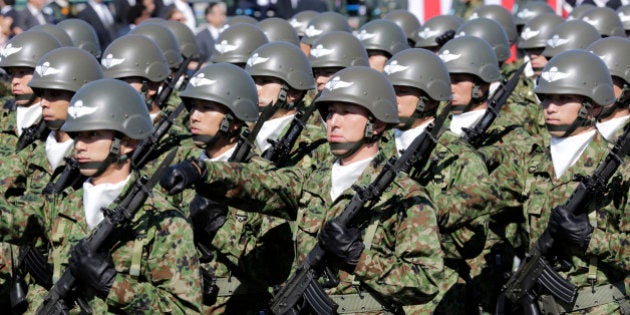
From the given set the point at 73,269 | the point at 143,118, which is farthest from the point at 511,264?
the point at 73,269

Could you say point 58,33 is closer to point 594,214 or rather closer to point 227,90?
point 227,90

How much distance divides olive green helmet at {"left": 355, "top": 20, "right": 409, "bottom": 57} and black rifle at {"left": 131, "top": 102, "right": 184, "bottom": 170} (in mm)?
3629

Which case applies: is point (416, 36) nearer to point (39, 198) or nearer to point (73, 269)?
point (39, 198)

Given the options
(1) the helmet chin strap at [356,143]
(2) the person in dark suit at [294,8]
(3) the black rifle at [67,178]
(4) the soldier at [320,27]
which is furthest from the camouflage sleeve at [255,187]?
(2) the person in dark suit at [294,8]

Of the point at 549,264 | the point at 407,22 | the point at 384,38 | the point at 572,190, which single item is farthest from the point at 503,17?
the point at 549,264

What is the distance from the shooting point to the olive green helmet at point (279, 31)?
46.3 feet

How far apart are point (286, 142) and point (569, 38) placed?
4.52 metres

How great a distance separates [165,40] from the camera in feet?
43.6

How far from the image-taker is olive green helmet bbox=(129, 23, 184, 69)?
520 inches

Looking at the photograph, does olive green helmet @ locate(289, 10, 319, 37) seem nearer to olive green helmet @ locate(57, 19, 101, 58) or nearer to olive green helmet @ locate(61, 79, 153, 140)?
olive green helmet @ locate(57, 19, 101, 58)

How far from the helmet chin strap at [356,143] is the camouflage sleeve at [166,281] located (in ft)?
3.68

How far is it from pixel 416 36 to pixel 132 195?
888cm

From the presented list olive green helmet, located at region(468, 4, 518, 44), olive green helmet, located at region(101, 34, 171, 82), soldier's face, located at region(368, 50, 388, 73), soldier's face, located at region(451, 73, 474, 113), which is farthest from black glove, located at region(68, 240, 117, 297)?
olive green helmet, located at region(468, 4, 518, 44)

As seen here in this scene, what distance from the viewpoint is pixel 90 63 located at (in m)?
10.2
